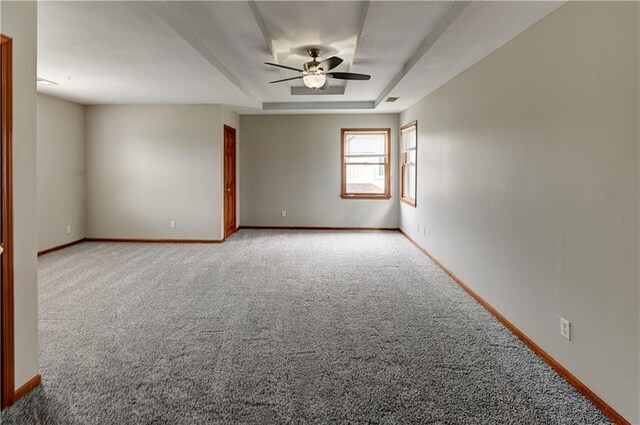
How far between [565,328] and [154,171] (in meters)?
6.29

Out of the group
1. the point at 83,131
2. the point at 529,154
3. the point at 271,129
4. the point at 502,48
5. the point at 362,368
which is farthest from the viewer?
the point at 271,129

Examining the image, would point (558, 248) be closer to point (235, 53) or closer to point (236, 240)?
point (235, 53)

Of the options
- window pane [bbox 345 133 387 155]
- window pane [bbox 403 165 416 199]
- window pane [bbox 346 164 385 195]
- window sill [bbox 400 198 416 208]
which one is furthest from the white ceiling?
window pane [bbox 346 164 385 195]

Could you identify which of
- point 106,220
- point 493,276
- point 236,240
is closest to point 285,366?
point 493,276

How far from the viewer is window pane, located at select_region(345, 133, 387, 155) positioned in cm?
809

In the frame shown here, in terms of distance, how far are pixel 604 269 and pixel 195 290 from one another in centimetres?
342

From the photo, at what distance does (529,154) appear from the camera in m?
2.81

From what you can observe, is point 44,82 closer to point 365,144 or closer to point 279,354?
point 279,354

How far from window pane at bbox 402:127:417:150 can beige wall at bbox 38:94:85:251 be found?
18.3ft

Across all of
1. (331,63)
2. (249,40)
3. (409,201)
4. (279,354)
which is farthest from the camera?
(409,201)

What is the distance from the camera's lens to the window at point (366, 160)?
802cm

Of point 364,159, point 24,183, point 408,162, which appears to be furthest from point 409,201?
point 24,183

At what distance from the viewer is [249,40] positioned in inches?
146

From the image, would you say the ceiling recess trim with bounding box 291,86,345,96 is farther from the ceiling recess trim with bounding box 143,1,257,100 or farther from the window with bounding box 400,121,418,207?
the ceiling recess trim with bounding box 143,1,257,100
